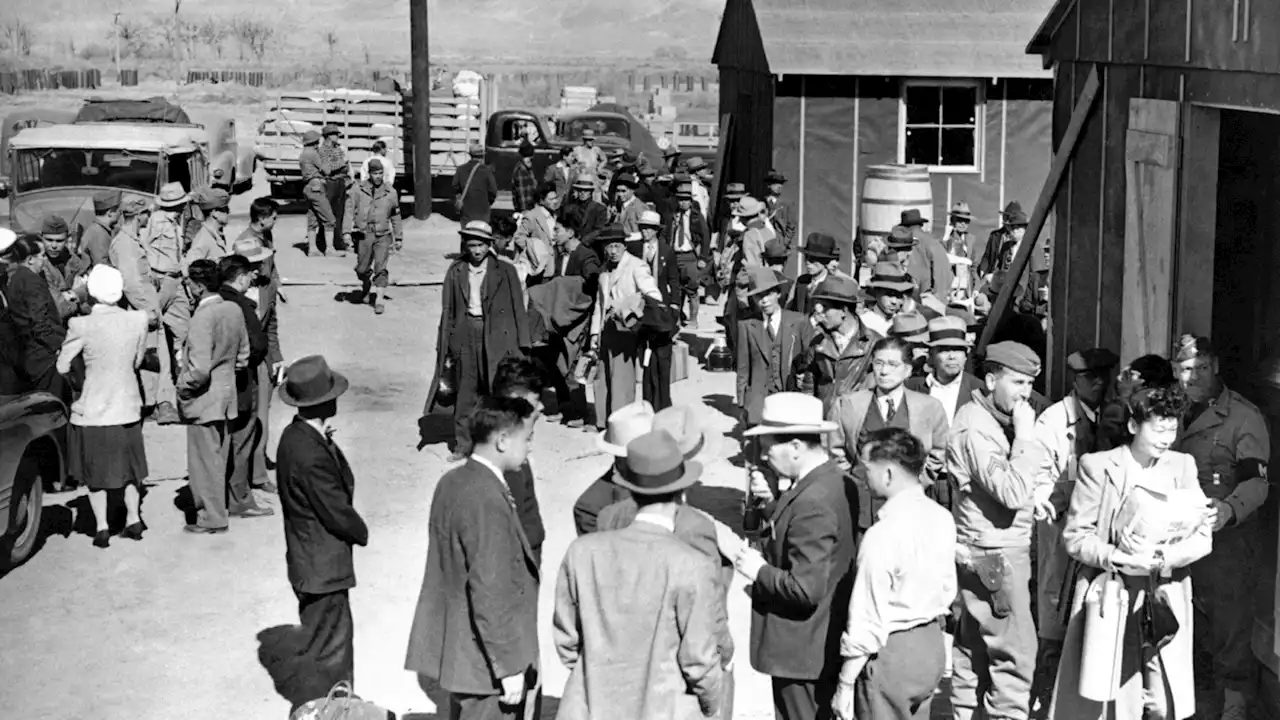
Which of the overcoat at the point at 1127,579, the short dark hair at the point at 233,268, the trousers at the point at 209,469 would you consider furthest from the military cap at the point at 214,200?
the overcoat at the point at 1127,579

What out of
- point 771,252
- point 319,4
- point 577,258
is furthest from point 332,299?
point 319,4

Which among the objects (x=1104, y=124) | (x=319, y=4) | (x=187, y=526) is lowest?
(x=187, y=526)

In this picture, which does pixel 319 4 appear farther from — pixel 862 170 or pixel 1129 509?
pixel 1129 509

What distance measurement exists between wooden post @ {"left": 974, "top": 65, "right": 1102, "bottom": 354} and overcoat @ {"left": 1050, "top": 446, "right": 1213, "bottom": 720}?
148 inches

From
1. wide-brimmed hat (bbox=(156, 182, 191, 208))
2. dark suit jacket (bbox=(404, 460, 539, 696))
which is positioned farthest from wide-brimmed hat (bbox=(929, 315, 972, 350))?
wide-brimmed hat (bbox=(156, 182, 191, 208))

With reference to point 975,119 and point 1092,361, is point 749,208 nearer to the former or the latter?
point 975,119

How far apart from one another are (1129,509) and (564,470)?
685cm

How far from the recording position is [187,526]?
37.4 ft

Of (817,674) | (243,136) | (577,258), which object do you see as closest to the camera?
(817,674)

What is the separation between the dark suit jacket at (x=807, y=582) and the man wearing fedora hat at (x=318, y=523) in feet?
7.16

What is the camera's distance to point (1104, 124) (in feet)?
32.6

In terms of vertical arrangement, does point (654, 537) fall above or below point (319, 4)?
below

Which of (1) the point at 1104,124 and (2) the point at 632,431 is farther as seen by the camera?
(1) the point at 1104,124

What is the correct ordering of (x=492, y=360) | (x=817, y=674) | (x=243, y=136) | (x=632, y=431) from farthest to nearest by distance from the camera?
(x=243, y=136) < (x=492, y=360) < (x=632, y=431) < (x=817, y=674)
